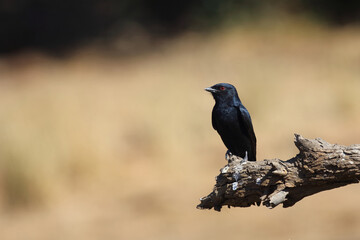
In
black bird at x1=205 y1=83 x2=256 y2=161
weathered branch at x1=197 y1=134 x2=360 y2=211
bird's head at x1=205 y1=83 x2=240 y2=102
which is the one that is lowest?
weathered branch at x1=197 y1=134 x2=360 y2=211

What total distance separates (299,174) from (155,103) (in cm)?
1023

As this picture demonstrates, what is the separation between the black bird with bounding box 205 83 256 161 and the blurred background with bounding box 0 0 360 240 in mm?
2950

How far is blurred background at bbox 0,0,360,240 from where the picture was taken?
12.3 meters

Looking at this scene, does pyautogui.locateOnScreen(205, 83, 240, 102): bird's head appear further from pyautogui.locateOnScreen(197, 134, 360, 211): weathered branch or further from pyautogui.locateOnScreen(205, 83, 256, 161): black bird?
pyautogui.locateOnScreen(197, 134, 360, 211): weathered branch

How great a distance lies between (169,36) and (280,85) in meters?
6.65

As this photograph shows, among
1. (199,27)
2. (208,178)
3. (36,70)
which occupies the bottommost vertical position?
(208,178)

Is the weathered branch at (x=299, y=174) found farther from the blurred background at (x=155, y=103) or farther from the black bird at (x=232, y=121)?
the blurred background at (x=155, y=103)

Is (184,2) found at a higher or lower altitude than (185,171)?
higher

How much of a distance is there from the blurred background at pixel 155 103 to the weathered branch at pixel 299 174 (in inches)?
187

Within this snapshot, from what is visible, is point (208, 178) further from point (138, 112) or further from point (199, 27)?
A: point (199, 27)

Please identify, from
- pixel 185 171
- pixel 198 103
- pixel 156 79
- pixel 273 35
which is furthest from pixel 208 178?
pixel 273 35

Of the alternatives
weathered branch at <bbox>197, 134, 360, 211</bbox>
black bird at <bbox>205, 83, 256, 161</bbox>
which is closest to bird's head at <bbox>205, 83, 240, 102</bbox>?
black bird at <bbox>205, 83, 256, 161</bbox>

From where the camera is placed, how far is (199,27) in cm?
2250

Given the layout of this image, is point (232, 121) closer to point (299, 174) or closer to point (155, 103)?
point (299, 174)
